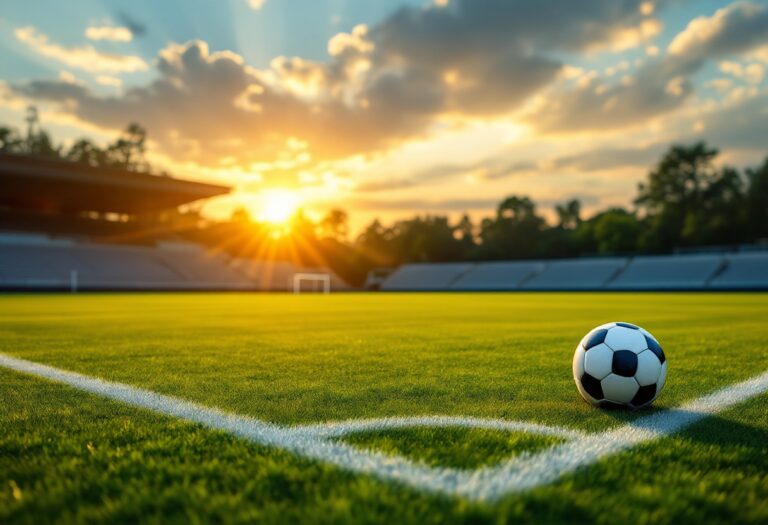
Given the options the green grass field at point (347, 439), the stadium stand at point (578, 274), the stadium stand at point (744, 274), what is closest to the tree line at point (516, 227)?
the stadium stand at point (578, 274)

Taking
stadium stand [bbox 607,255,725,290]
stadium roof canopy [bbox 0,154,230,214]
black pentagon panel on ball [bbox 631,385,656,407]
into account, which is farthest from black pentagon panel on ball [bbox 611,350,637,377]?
stadium stand [bbox 607,255,725,290]

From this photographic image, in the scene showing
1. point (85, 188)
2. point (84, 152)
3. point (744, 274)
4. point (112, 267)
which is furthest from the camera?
point (84, 152)

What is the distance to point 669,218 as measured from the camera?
54125mm

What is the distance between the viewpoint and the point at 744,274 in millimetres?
35406

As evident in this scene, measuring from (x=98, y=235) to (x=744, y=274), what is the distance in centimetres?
4332

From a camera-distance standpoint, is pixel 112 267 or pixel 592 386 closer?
pixel 592 386

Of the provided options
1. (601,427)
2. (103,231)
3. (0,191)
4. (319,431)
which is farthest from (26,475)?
(103,231)

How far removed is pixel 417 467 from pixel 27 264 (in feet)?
120

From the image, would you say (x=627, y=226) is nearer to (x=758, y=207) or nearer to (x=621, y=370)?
(x=758, y=207)

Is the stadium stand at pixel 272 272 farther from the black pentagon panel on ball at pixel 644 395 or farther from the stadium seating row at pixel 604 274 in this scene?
the black pentagon panel on ball at pixel 644 395

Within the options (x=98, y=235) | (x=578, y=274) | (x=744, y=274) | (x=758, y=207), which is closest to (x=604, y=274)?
(x=578, y=274)

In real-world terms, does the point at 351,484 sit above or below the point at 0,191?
below

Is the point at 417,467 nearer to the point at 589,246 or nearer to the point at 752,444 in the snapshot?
the point at 752,444

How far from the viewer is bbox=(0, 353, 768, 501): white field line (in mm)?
1831
